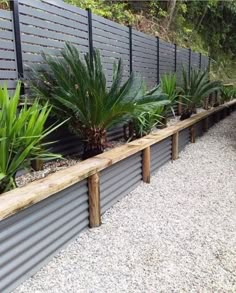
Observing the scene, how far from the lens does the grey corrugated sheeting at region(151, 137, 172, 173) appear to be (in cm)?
364

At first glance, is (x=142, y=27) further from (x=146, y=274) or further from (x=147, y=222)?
(x=146, y=274)

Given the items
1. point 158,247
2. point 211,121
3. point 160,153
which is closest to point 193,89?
point 211,121

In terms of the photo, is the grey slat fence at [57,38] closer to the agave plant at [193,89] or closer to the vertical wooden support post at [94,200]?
the vertical wooden support post at [94,200]

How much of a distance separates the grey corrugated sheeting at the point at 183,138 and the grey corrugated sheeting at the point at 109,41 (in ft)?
3.77

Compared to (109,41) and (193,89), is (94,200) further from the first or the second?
(193,89)

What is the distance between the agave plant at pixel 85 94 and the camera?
106 inches

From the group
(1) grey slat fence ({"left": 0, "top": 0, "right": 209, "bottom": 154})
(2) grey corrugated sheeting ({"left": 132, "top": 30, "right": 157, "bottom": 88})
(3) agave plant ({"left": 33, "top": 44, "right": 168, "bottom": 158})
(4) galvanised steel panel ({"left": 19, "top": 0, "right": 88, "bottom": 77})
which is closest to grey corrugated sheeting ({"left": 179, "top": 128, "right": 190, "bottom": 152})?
(1) grey slat fence ({"left": 0, "top": 0, "right": 209, "bottom": 154})

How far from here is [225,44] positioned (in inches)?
581

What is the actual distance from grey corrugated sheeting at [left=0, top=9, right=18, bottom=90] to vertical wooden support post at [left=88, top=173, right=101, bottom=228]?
0.91m

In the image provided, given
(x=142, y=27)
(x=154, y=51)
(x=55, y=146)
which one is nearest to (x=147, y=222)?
(x=55, y=146)

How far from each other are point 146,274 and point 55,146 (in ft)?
5.08

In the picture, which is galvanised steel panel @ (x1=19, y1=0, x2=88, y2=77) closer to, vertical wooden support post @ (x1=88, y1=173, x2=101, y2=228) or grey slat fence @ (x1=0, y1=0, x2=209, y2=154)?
grey slat fence @ (x1=0, y1=0, x2=209, y2=154)

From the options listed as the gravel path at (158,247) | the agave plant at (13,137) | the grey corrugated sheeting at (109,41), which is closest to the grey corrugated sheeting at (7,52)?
the agave plant at (13,137)

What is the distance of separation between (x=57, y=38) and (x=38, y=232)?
186 centimetres
